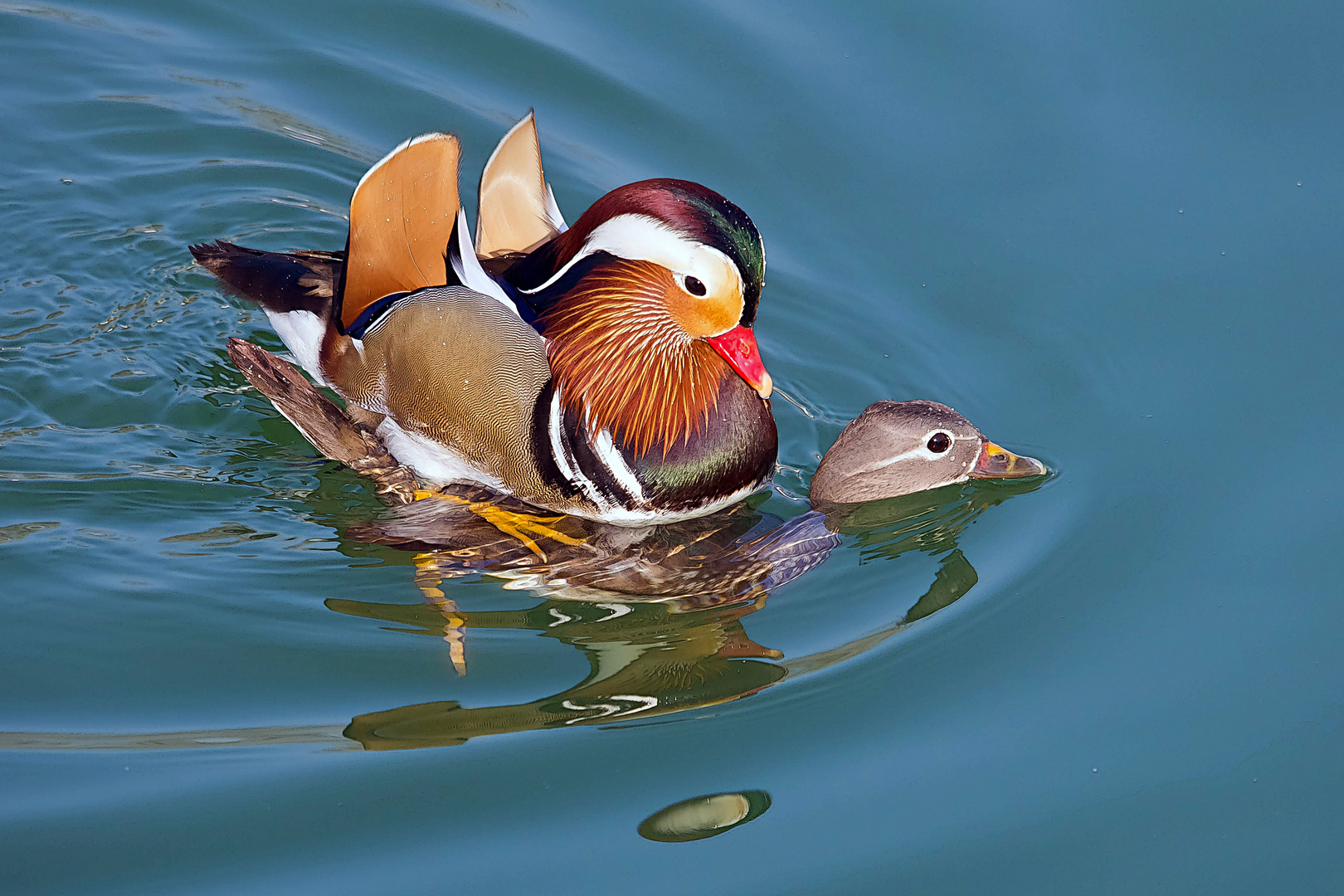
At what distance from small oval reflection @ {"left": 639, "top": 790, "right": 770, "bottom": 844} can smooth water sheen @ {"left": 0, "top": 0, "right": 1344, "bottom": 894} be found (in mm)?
14

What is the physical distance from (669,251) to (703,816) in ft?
5.46

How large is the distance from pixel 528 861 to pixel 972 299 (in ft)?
10.5

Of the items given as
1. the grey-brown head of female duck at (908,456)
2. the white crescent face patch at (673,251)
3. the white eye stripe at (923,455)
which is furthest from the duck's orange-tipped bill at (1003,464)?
the white crescent face patch at (673,251)

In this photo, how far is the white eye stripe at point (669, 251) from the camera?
156 inches

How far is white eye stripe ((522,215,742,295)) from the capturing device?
396cm

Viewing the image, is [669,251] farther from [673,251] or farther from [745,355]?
[745,355]

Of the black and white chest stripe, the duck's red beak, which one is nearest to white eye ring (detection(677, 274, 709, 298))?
the duck's red beak

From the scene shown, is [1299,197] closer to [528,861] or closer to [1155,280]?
[1155,280]

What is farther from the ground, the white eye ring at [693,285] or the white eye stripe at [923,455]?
the white eye ring at [693,285]

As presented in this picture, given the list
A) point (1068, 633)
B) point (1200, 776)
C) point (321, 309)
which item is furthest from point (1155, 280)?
point (321, 309)

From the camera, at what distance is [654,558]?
443 centimetres

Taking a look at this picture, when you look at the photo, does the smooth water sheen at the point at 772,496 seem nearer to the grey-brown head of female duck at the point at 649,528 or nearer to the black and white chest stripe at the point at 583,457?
the grey-brown head of female duck at the point at 649,528

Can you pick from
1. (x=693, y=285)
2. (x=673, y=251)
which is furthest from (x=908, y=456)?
(x=673, y=251)

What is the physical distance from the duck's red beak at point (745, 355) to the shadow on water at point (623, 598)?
65 cm
